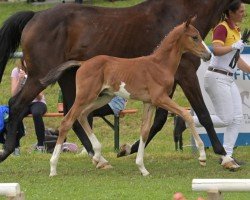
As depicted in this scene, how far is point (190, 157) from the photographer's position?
40.4 feet

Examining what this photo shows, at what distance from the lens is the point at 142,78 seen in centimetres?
1062

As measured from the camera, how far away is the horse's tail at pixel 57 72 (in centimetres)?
1088

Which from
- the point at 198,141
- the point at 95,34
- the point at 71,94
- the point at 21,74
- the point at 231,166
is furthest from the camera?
the point at 21,74

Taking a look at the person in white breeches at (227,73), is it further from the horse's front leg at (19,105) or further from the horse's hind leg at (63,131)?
the horse's front leg at (19,105)

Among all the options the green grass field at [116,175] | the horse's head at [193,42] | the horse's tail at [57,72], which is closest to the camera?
the green grass field at [116,175]

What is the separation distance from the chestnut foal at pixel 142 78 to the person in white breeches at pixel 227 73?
65cm

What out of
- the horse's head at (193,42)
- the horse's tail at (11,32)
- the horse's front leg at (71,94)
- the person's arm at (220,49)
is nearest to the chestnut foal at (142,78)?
the horse's head at (193,42)

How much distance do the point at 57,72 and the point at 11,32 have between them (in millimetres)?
1356

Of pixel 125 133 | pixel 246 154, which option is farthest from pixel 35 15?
pixel 125 133

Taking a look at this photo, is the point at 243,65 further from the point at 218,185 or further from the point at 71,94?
the point at 218,185

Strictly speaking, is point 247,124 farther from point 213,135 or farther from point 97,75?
point 97,75

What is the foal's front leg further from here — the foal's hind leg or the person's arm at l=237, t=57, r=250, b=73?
the person's arm at l=237, t=57, r=250, b=73

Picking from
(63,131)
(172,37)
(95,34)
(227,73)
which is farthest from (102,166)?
(227,73)

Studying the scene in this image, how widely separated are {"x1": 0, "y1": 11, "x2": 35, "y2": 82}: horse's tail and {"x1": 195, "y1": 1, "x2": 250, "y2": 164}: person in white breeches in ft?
7.82
